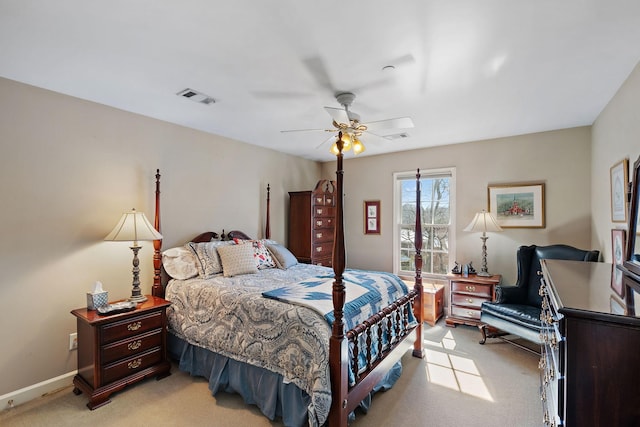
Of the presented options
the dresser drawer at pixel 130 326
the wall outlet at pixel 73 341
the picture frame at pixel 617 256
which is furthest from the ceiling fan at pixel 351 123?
the wall outlet at pixel 73 341

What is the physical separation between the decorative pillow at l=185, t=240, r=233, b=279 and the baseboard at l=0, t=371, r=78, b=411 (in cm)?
134

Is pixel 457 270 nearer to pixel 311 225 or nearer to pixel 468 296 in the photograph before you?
pixel 468 296

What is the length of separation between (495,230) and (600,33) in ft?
7.97

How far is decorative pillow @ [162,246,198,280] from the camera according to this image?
3.05 metres

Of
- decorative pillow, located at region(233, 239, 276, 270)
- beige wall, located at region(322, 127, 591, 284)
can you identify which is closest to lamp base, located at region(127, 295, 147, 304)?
decorative pillow, located at region(233, 239, 276, 270)

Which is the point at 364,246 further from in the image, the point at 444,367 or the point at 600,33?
the point at 600,33

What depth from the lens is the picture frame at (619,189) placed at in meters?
2.25

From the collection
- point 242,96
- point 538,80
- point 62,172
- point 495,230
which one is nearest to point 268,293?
point 242,96

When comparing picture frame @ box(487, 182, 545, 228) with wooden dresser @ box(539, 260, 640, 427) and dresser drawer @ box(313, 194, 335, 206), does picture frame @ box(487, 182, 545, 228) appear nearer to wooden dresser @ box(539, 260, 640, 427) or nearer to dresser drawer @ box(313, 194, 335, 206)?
dresser drawer @ box(313, 194, 335, 206)

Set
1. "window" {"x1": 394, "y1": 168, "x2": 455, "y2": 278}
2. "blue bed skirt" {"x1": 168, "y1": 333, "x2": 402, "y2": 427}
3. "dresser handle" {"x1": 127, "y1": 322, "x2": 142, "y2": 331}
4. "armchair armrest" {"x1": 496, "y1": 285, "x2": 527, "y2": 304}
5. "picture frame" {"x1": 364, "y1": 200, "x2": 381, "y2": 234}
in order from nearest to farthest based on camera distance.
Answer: "blue bed skirt" {"x1": 168, "y1": 333, "x2": 402, "y2": 427}
"dresser handle" {"x1": 127, "y1": 322, "x2": 142, "y2": 331}
"armchair armrest" {"x1": 496, "y1": 285, "x2": 527, "y2": 304}
"window" {"x1": 394, "y1": 168, "x2": 455, "y2": 278}
"picture frame" {"x1": 364, "y1": 200, "x2": 381, "y2": 234}

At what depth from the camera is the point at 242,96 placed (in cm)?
262

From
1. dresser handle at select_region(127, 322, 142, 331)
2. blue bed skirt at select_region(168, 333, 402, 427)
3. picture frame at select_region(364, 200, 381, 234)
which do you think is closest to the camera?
blue bed skirt at select_region(168, 333, 402, 427)

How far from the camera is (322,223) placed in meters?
4.76

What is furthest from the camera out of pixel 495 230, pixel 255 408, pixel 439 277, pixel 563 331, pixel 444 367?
pixel 439 277
